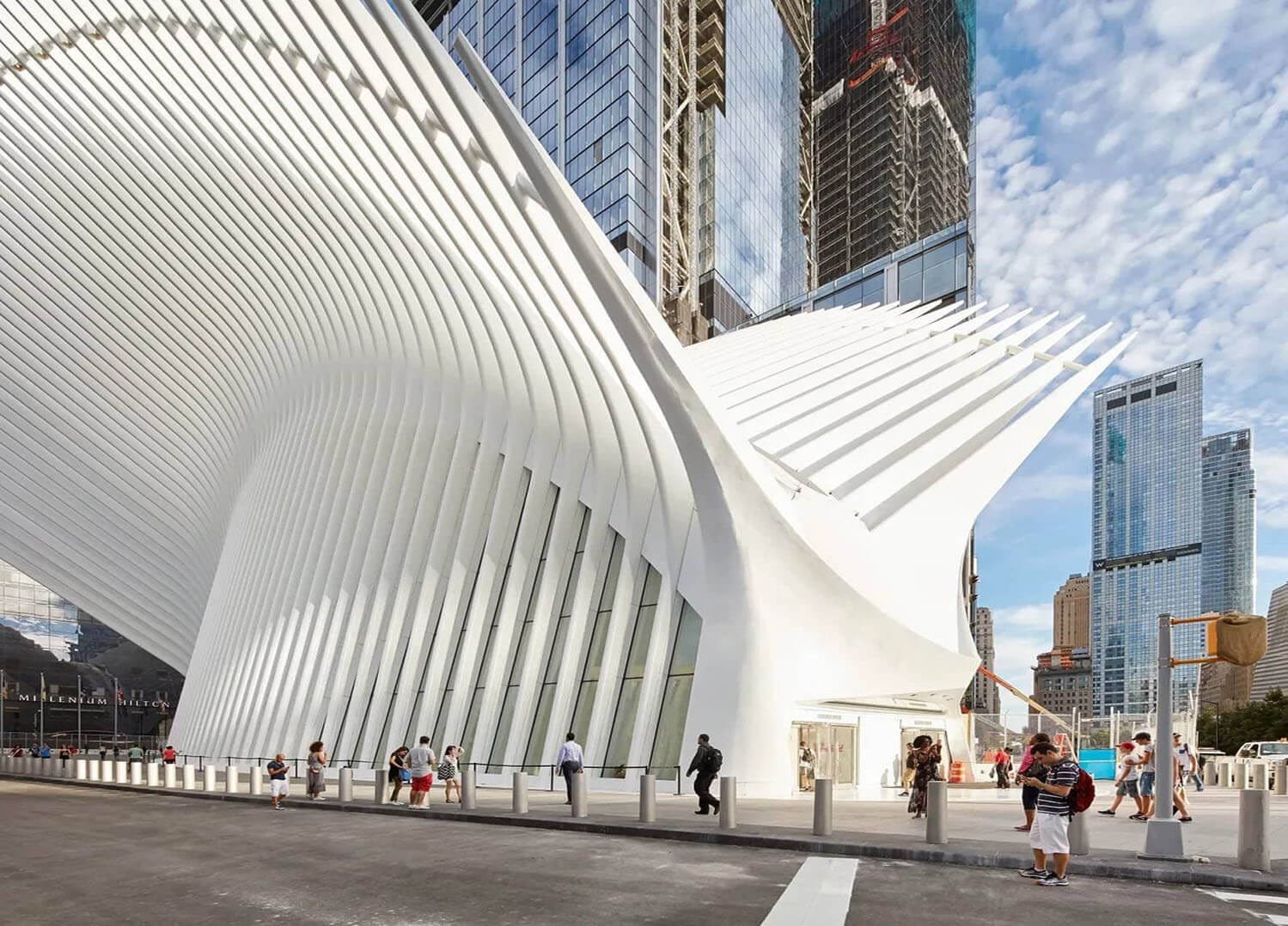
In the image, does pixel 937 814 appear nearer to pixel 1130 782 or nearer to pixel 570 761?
pixel 570 761

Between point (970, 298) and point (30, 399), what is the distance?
42.2 meters

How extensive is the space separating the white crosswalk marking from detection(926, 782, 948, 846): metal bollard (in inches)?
→ 104

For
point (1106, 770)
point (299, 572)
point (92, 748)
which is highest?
point (299, 572)

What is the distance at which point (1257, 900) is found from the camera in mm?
8406

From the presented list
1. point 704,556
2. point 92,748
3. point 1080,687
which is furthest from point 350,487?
point 1080,687

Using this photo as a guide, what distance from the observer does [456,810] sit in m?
15.9

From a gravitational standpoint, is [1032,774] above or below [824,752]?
A: above

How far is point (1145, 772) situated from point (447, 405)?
18485 millimetres

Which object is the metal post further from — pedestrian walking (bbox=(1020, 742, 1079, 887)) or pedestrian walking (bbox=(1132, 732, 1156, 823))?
pedestrian walking (bbox=(1132, 732, 1156, 823))

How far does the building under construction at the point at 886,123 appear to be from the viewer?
103125 mm

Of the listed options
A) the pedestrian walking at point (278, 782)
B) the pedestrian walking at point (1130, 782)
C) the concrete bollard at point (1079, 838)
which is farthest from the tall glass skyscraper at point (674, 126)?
the concrete bollard at point (1079, 838)

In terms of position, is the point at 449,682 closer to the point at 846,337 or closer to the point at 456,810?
the point at 456,810

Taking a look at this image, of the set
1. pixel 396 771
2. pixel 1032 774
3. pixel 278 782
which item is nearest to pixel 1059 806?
pixel 1032 774

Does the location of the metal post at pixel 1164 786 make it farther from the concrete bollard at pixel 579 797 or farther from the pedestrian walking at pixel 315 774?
the pedestrian walking at pixel 315 774
